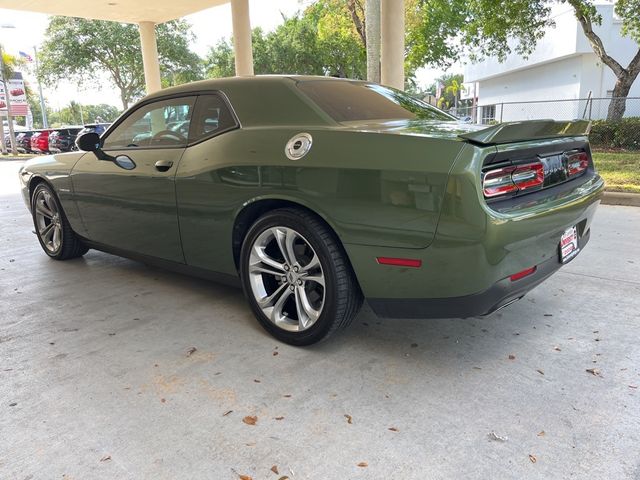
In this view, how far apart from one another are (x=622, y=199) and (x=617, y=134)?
309 inches

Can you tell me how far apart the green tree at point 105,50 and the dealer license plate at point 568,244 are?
28.9 metres

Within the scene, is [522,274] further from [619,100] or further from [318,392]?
[619,100]

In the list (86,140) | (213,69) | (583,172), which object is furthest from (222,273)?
(213,69)

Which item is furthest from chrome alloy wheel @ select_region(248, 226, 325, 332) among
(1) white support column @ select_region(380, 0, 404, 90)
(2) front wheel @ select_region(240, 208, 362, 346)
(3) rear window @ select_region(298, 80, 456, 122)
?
(1) white support column @ select_region(380, 0, 404, 90)

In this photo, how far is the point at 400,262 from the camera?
242 centimetres

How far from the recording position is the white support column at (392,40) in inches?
405

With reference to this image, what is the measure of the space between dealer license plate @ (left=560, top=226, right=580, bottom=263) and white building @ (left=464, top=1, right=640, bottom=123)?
18.2 m

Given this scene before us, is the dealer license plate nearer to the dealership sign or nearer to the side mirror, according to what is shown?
the side mirror

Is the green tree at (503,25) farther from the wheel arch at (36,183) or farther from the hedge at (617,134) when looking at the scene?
the wheel arch at (36,183)

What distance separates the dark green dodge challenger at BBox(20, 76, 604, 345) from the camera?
7.51 feet

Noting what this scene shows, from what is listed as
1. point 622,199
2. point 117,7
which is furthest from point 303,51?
point 622,199

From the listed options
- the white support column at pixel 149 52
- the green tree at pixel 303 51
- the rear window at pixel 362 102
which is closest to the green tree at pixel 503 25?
the green tree at pixel 303 51

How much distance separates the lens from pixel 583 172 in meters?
3.18

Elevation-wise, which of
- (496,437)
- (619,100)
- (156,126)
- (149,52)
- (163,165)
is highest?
(149,52)
